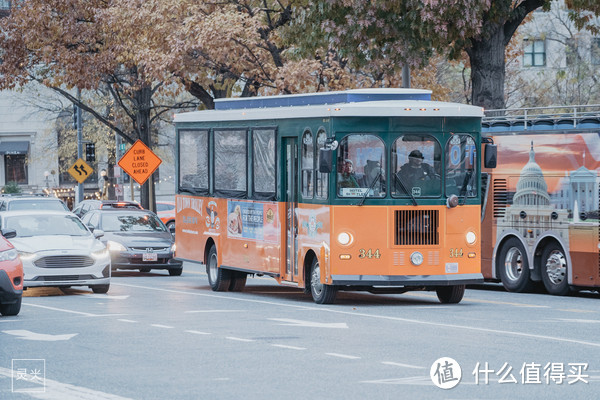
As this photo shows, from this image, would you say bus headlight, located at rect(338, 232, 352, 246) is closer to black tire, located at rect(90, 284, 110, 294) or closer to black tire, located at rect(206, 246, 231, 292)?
black tire, located at rect(206, 246, 231, 292)

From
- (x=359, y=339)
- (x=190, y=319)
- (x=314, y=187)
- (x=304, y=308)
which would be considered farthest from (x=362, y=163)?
(x=359, y=339)

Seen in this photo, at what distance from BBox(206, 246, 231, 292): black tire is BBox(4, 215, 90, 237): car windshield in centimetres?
227

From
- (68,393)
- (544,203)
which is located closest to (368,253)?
(544,203)

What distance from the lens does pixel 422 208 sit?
63.4ft

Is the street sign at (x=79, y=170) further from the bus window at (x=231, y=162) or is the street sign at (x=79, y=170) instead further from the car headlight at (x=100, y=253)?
the car headlight at (x=100, y=253)

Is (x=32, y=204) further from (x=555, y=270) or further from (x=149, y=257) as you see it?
(x=555, y=270)

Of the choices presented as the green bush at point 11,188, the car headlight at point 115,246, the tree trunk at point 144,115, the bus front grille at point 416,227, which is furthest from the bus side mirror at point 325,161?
the green bush at point 11,188

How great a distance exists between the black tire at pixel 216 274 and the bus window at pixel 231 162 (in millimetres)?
1281

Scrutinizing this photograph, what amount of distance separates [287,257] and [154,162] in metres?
17.9

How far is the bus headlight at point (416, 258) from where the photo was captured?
62.9 ft

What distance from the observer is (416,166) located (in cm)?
1947

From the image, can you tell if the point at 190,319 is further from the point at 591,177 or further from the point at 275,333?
the point at 591,177

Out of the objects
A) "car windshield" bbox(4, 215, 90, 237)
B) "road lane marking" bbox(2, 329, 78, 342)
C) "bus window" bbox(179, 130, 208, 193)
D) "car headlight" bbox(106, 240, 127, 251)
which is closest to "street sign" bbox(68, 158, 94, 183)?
"car headlight" bbox(106, 240, 127, 251)

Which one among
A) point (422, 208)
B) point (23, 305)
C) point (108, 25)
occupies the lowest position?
point (23, 305)
